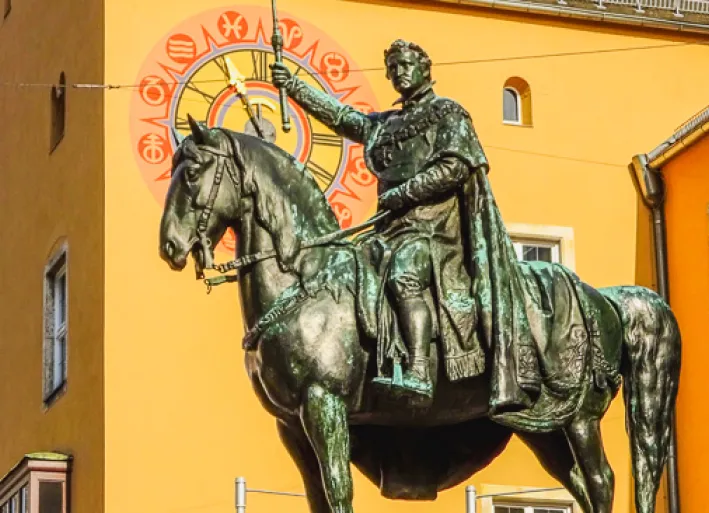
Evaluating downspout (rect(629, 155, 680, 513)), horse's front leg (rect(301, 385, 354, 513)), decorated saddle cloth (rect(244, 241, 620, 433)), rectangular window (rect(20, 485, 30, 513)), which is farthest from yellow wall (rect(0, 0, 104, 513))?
horse's front leg (rect(301, 385, 354, 513))

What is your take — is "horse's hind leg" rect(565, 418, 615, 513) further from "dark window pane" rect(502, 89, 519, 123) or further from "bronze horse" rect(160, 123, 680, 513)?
"dark window pane" rect(502, 89, 519, 123)

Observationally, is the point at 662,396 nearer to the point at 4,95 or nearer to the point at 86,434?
the point at 86,434

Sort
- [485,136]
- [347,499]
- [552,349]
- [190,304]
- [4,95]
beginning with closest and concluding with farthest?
[347,499] < [552,349] < [190,304] < [485,136] < [4,95]

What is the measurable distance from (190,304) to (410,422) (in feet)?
38.8

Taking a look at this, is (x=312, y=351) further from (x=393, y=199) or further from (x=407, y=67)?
(x=407, y=67)

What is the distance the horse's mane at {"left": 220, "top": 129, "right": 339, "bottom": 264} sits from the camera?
12430mm

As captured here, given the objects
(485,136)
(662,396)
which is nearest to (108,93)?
(485,136)

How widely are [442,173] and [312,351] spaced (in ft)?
4.26

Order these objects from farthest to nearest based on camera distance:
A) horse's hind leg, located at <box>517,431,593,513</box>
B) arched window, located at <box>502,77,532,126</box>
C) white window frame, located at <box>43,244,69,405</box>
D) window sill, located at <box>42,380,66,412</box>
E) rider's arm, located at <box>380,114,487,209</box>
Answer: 1. arched window, located at <box>502,77,532,126</box>
2. white window frame, located at <box>43,244,69,405</box>
3. window sill, located at <box>42,380,66,412</box>
4. horse's hind leg, located at <box>517,431,593,513</box>
5. rider's arm, located at <box>380,114,487,209</box>

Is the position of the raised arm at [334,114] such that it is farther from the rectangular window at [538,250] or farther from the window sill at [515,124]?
the window sill at [515,124]

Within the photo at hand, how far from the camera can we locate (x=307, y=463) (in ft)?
41.3

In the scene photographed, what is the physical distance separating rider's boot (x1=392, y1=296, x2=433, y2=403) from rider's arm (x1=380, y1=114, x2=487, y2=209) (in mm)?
651

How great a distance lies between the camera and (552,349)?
42.4 ft

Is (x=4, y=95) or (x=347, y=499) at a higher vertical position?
(x=4, y=95)
